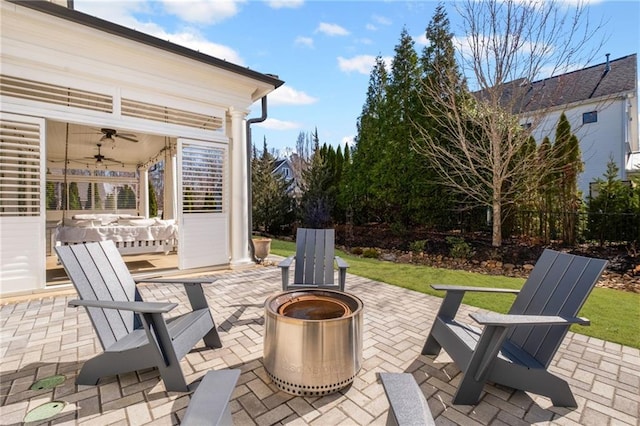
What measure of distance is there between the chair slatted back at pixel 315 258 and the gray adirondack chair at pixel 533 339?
6.05 ft

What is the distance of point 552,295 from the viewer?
2.22 meters

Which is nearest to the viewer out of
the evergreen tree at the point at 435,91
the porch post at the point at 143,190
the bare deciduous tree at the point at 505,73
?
the bare deciduous tree at the point at 505,73

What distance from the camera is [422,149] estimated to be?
27.5 feet

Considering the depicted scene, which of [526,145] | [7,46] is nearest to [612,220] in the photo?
[526,145]

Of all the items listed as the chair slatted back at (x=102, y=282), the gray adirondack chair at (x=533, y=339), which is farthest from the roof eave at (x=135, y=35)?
the gray adirondack chair at (x=533, y=339)

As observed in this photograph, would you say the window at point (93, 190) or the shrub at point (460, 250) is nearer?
the shrub at point (460, 250)

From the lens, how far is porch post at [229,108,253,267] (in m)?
6.24

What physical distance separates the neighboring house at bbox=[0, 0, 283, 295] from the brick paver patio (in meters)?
1.55

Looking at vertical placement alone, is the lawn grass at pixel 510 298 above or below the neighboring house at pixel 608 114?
below

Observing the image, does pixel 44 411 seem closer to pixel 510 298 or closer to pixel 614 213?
pixel 510 298

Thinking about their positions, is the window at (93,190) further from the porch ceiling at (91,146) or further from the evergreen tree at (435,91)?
the evergreen tree at (435,91)

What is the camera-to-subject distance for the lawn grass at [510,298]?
334 cm

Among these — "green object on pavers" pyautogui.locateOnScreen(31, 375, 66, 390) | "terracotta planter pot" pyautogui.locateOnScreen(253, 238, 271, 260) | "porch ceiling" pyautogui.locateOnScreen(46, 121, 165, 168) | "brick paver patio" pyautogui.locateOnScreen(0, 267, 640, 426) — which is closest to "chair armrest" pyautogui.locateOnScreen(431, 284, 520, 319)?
"brick paver patio" pyautogui.locateOnScreen(0, 267, 640, 426)

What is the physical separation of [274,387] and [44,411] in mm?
1518
